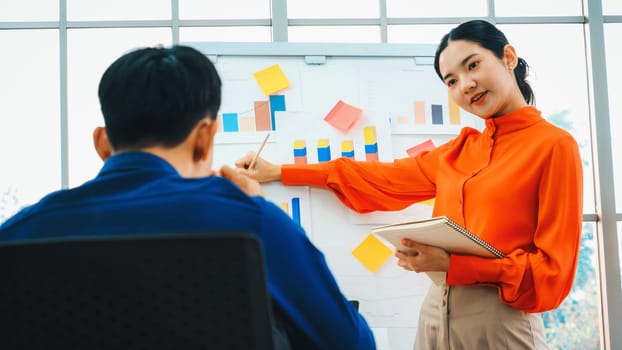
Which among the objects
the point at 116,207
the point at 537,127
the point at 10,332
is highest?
the point at 537,127

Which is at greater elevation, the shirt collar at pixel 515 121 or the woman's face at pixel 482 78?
the woman's face at pixel 482 78

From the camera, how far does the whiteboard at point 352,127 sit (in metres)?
2.12

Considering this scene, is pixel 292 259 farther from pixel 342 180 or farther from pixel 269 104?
pixel 269 104

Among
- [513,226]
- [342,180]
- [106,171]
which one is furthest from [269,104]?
[106,171]

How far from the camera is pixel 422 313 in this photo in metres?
1.92

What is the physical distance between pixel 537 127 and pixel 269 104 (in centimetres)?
86

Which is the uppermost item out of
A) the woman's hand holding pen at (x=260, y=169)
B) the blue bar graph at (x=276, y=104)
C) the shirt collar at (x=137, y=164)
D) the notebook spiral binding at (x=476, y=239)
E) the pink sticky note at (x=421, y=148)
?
the blue bar graph at (x=276, y=104)

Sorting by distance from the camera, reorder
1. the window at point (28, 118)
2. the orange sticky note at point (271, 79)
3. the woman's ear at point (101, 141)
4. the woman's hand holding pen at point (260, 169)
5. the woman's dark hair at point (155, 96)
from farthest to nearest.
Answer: the window at point (28, 118), the orange sticky note at point (271, 79), the woman's hand holding pen at point (260, 169), the woman's ear at point (101, 141), the woman's dark hair at point (155, 96)

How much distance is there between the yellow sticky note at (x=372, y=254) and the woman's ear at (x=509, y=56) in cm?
69

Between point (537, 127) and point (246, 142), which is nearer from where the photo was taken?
point (537, 127)

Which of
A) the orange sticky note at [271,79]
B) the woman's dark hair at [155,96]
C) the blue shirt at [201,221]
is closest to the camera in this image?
the blue shirt at [201,221]

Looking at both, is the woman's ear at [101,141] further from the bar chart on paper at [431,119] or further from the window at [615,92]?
the window at [615,92]

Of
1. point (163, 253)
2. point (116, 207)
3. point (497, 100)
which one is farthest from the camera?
point (497, 100)

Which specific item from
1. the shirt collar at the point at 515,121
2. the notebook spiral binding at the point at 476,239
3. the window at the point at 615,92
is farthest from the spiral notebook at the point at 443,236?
the window at the point at 615,92
